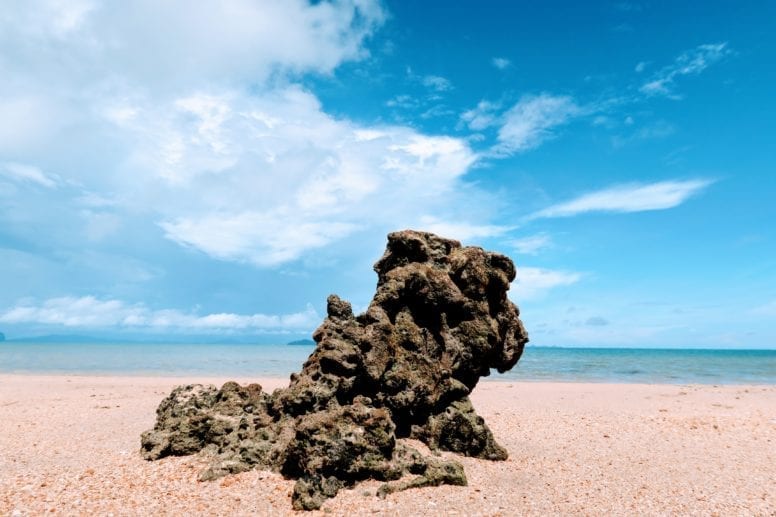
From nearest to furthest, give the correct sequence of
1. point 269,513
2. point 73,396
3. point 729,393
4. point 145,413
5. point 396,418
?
point 269,513 < point 396,418 < point 145,413 < point 73,396 < point 729,393

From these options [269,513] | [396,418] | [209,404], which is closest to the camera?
[269,513]

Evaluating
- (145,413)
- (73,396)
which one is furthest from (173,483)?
(73,396)

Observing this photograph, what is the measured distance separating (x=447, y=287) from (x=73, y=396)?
65.5ft

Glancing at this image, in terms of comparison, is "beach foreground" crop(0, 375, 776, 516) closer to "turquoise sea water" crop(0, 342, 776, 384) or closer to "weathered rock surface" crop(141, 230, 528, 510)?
"weathered rock surface" crop(141, 230, 528, 510)

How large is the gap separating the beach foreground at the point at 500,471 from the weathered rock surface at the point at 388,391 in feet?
1.56

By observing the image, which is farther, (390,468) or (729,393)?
(729,393)

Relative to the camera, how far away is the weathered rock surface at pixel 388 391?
29.2 ft

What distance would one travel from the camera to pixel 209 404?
457 inches

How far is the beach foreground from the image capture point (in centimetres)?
821

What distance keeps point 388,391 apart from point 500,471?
288cm

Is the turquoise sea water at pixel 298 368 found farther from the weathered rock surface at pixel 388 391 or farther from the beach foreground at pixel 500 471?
the weathered rock surface at pixel 388 391

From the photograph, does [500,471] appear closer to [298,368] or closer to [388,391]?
[388,391]

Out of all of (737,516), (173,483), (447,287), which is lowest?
(737,516)

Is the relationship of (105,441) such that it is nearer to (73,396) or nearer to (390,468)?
(390,468)
